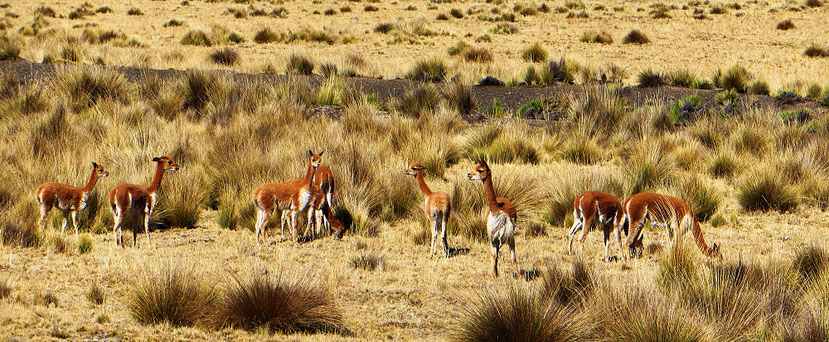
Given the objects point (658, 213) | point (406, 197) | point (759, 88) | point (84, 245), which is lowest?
point (759, 88)

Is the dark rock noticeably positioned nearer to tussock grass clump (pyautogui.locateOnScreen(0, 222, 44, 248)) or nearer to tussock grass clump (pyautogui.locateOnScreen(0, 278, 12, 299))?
tussock grass clump (pyautogui.locateOnScreen(0, 222, 44, 248))

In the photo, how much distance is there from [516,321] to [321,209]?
342cm

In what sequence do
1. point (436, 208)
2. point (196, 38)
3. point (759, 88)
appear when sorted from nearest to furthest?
point (436, 208)
point (759, 88)
point (196, 38)

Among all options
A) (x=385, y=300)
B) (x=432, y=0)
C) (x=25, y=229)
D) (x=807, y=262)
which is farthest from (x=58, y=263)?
(x=432, y=0)

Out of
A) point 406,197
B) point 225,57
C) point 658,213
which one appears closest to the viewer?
point 658,213

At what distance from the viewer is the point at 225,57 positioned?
24359mm

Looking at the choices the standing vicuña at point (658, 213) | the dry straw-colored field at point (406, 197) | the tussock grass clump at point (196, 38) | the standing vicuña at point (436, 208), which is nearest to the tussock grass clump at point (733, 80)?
the dry straw-colored field at point (406, 197)

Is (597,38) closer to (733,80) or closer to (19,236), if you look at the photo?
(733,80)

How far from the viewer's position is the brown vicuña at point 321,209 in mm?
8266

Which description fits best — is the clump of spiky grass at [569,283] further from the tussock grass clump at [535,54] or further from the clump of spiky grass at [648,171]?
the tussock grass clump at [535,54]

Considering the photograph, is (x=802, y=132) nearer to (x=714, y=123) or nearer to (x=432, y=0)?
(x=714, y=123)

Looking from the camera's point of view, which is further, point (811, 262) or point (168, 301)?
point (811, 262)

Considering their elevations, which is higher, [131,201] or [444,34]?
[131,201]

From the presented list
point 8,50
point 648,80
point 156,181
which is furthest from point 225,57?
point 156,181
